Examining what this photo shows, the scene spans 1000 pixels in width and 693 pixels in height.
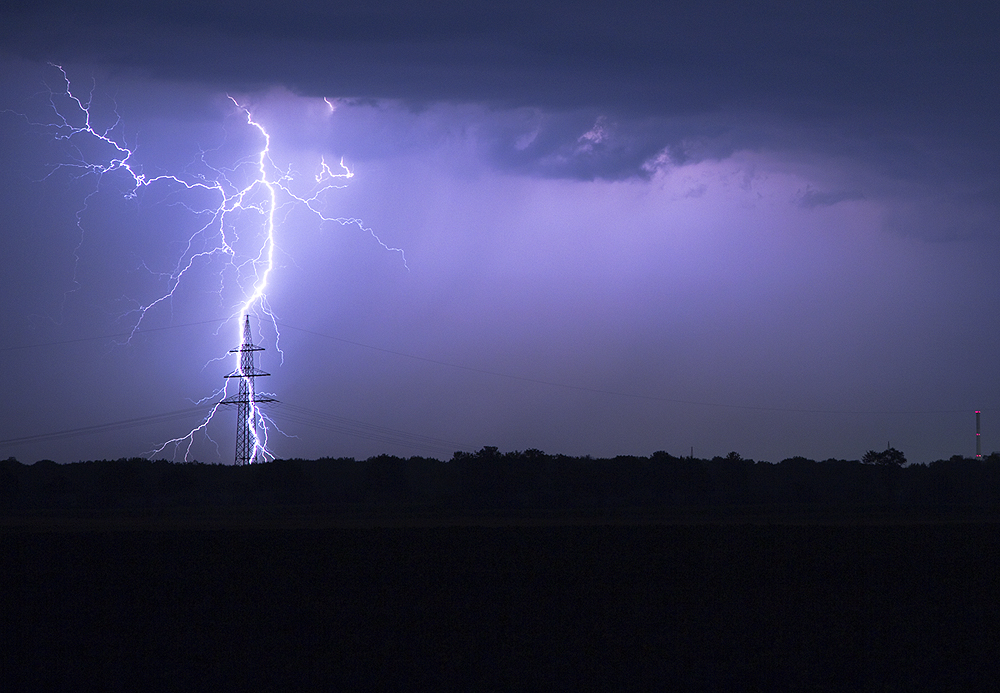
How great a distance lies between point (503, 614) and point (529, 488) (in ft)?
206

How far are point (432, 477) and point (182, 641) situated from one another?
356 ft

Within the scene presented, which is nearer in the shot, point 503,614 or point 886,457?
point 503,614

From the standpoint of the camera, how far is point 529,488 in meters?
84.0

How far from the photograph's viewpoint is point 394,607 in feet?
73.9

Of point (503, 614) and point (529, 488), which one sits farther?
point (529, 488)

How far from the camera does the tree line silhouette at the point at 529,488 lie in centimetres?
7531

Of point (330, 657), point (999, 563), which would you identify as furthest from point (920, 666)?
point (999, 563)

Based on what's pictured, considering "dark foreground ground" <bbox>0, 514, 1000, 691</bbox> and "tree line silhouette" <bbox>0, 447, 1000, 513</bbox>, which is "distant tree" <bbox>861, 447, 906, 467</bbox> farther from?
"dark foreground ground" <bbox>0, 514, 1000, 691</bbox>

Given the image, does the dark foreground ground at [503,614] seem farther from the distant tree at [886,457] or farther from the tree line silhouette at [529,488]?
the distant tree at [886,457]

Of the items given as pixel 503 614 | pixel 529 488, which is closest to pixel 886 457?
pixel 529 488

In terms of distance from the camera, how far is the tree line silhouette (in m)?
75.3

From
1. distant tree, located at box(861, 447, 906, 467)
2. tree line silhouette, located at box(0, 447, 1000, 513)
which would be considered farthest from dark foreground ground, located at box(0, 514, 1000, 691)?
distant tree, located at box(861, 447, 906, 467)

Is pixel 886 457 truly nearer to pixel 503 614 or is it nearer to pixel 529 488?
pixel 529 488

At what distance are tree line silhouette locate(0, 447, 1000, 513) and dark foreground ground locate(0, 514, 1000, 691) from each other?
33368 mm
